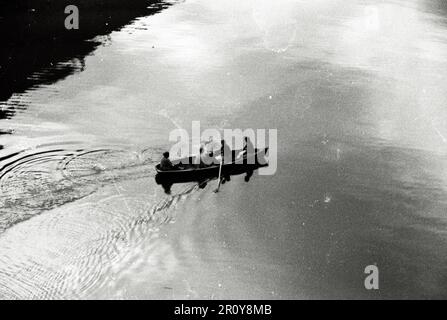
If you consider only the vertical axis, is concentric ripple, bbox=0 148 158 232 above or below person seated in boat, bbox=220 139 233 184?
below

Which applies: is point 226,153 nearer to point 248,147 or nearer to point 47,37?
point 248,147

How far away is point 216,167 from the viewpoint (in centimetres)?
2805

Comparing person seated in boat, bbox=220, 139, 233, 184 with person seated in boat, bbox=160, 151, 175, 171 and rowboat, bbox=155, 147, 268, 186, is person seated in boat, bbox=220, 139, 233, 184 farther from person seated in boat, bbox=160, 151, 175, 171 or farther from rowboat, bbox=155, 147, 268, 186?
person seated in boat, bbox=160, 151, 175, 171

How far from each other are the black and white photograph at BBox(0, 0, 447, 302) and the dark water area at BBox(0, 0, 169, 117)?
299 millimetres

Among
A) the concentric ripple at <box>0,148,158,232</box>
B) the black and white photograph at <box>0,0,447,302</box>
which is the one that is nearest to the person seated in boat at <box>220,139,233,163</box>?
the black and white photograph at <box>0,0,447,302</box>

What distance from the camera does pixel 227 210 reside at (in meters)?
25.6

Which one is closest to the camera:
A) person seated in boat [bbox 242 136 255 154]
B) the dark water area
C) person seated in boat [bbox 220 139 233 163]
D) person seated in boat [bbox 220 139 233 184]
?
person seated in boat [bbox 220 139 233 184]

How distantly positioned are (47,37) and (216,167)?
109ft

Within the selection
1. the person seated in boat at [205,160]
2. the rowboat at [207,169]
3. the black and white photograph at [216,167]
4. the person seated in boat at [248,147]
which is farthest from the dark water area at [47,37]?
the person seated in boat at [248,147]

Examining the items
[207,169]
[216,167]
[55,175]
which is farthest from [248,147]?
[55,175]

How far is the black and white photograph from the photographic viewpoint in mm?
21078

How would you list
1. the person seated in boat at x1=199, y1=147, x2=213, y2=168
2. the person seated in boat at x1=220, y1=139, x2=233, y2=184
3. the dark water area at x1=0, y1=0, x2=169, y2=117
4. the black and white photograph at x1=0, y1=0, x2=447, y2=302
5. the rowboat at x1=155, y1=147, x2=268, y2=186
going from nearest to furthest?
1. the black and white photograph at x1=0, y1=0, x2=447, y2=302
2. the rowboat at x1=155, y1=147, x2=268, y2=186
3. the person seated in boat at x1=199, y1=147, x2=213, y2=168
4. the person seated in boat at x1=220, y1=139, x2=233, y2=184
5. the dark water area at x1=0, y1=0, x2=169, y2=117
